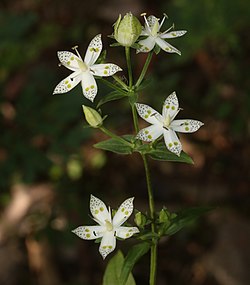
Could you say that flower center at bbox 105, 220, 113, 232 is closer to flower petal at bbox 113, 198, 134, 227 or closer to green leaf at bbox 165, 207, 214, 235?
flower petal at bbox 113, 198, 134, 227

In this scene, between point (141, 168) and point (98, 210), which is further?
point (141, 168)

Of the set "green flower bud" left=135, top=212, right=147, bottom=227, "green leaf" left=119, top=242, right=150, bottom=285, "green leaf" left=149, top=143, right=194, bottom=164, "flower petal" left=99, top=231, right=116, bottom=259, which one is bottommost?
"green leaf" left=119, top=242, right=150, bottom=285

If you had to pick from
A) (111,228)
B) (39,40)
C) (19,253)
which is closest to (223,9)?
(39,40)

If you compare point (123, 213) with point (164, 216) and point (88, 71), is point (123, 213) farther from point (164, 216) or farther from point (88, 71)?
point (88, 71)

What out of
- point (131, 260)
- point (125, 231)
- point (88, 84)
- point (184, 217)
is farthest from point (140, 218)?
point (88, 84)

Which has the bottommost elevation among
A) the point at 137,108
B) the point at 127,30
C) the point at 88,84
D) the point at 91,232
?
the point at 91,232

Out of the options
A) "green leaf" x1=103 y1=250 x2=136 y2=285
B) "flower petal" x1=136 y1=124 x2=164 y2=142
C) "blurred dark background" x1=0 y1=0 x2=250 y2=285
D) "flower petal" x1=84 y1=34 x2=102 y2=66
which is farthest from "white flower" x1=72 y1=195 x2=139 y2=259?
"blurred dark background" x1=0 y1=0 x2=250 y2=285

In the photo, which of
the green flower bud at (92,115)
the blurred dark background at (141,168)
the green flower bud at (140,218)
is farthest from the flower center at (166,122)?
Result: the blurred dark background at (141,168)
